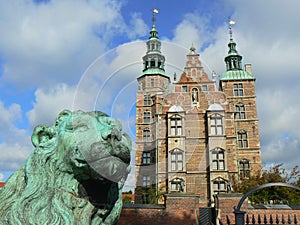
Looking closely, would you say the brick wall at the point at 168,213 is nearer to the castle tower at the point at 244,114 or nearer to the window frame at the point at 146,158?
the window frame at the point at 146,158

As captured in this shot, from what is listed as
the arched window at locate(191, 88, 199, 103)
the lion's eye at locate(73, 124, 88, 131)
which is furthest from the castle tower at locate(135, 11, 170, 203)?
the lion's eye at locate(73, 124, 88, 131)

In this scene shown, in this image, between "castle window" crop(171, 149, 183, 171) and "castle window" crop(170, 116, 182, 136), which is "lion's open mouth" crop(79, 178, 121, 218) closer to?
"castle window" crop(171, 149, 183, 171)

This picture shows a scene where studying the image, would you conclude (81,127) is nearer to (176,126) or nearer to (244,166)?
(176,126)

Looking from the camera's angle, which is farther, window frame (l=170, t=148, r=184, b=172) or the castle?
window frame (l=170, t=148, r=184, b=172)

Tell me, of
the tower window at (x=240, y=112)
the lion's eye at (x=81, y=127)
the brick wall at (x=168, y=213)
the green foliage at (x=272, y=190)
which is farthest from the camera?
the tower window at (x=240, y=112)

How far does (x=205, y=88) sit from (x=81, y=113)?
2658cm

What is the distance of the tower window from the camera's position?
104 feet

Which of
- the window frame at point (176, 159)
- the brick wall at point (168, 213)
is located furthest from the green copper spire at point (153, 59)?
the brick wall at point (168, 213)

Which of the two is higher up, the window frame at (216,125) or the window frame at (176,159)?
the window frame at (216,125)

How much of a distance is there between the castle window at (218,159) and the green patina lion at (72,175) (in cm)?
2438

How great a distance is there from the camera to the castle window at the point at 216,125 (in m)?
26.5

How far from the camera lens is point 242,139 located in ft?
102

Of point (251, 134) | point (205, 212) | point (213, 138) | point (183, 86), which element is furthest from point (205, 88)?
point (205, 212)

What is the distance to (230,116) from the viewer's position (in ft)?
90.7
